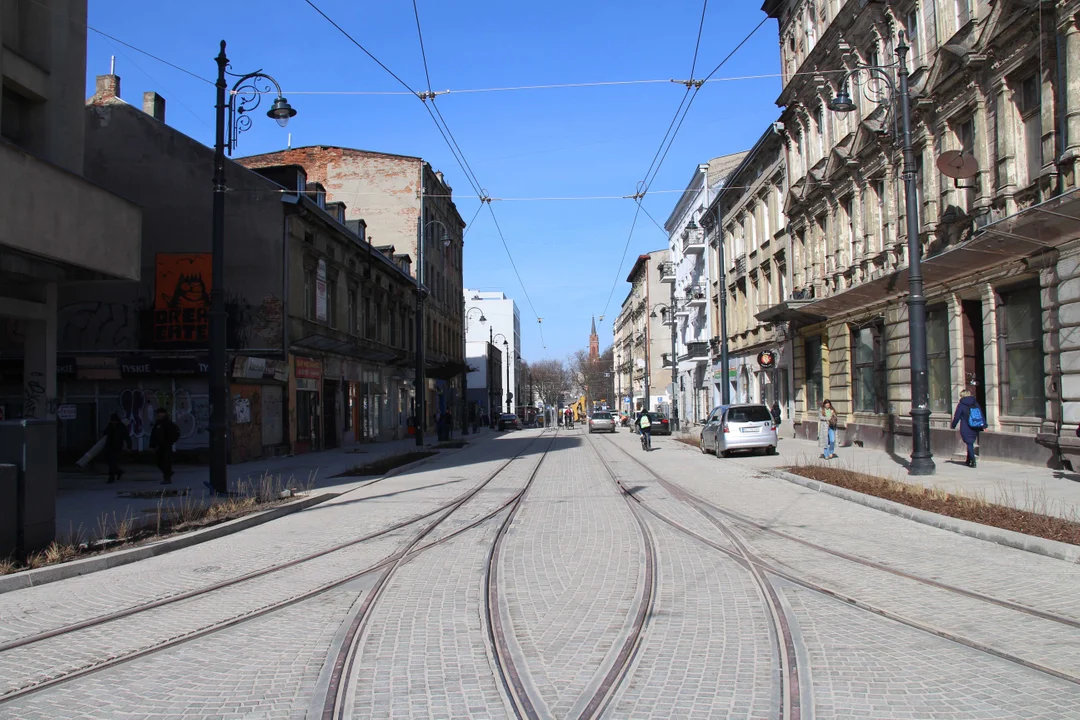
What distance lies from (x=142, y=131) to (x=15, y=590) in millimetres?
20825

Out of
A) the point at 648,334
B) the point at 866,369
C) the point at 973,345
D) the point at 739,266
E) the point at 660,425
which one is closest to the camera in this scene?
the point at 973,345

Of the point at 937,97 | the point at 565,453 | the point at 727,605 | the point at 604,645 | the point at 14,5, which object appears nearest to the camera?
the point at 604,645

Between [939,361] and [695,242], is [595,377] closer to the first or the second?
[695,242]

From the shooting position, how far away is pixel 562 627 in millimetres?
5926

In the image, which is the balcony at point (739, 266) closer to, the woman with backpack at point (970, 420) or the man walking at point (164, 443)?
the woman with backpack at point (970, 420)

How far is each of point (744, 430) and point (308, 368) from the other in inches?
573

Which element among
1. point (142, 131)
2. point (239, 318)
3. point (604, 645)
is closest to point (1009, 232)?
point (604, 645)

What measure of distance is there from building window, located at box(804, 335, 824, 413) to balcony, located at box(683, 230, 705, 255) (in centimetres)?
2006

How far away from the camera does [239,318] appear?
2512cm

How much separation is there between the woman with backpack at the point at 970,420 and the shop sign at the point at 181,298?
19.8 m

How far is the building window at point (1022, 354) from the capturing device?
637 inches

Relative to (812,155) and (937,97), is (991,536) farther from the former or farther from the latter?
(812,155)

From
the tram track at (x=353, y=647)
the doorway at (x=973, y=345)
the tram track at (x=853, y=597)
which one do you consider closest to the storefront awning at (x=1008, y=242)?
the doorway at (x=973, y=345)

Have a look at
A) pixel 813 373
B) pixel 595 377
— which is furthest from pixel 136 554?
pixel 595 377
